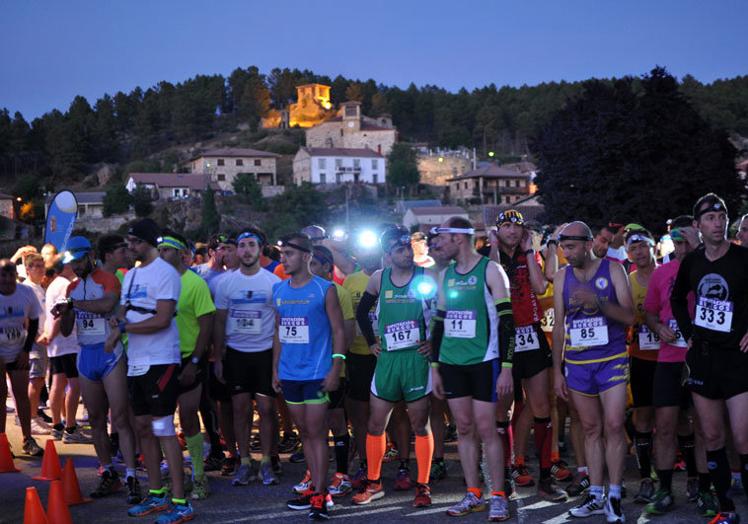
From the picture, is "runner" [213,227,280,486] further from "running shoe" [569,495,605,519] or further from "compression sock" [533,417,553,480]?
"running shoe" [569,495,605,519]

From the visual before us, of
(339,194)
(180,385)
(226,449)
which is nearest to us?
(180,385)

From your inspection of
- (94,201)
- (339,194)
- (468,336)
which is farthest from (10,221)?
(468,336)

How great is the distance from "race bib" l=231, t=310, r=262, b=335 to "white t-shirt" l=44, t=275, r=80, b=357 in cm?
294

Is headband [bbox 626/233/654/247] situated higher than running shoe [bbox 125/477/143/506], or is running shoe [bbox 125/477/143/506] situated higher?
headband [bbox 626/233/654/247]

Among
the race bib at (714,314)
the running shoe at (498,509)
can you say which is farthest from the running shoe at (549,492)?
the race bib at (714,314)

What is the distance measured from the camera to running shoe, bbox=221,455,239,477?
8.32m

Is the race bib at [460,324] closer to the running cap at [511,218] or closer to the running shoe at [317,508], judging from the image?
the running cap at [511,218]

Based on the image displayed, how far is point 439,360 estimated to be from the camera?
21.9 ft

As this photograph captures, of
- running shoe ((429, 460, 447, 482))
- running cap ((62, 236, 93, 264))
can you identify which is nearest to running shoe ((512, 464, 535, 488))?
running shoe ((429, 460, 447, 482))

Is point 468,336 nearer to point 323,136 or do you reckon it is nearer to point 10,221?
point 10,221

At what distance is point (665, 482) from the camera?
648 centimetres

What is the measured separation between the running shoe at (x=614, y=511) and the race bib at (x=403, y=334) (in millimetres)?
2001

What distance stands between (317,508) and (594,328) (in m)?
2.60

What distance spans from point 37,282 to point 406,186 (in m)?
112
